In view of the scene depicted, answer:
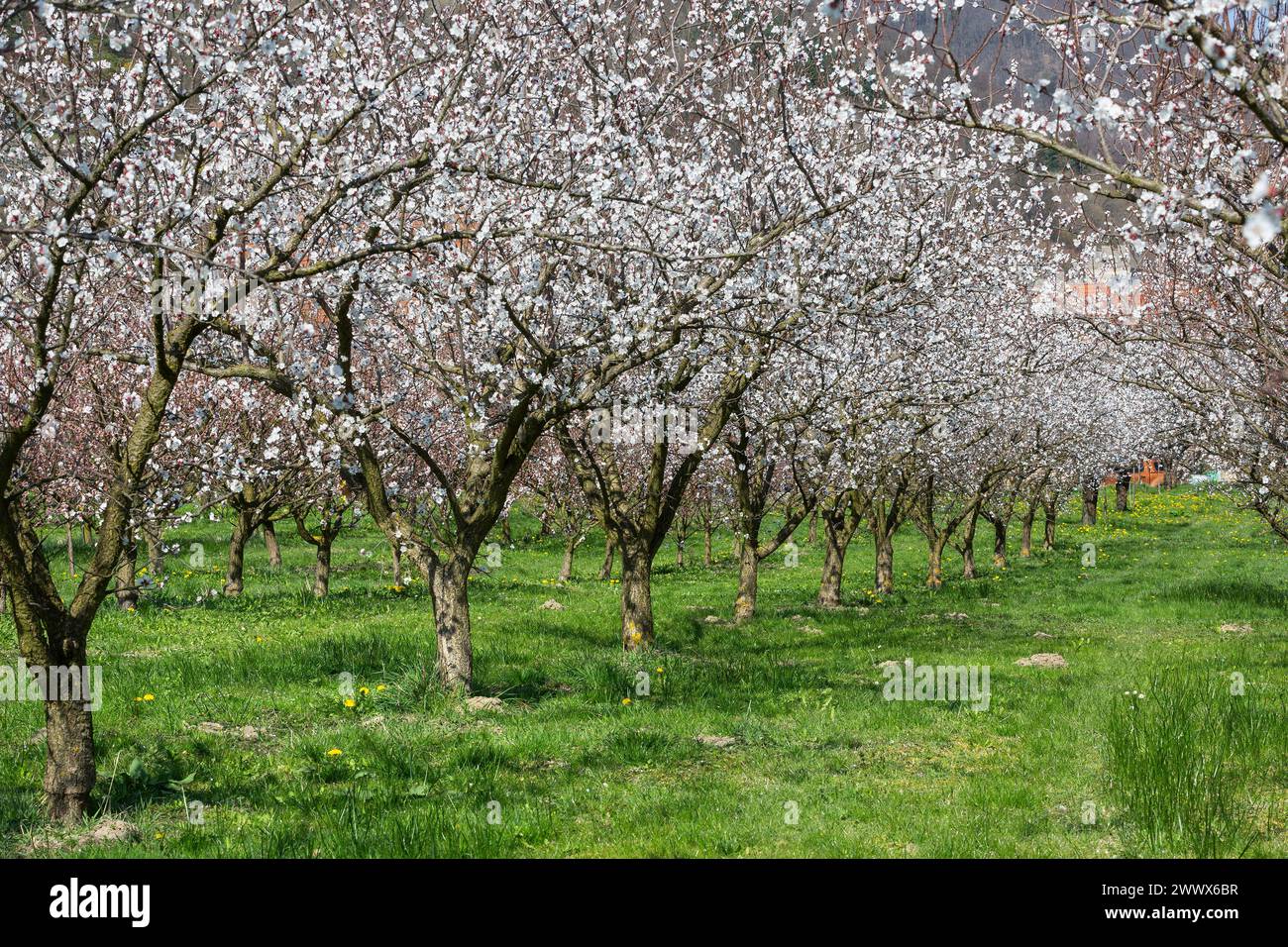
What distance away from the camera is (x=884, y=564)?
27.6 meters

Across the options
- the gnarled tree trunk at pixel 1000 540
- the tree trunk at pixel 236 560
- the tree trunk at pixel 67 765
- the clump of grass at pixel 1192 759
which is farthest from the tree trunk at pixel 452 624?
the gnarled tree trunk at pixel 1000 540

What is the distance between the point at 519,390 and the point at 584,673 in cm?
356

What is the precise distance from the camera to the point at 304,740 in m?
10.2

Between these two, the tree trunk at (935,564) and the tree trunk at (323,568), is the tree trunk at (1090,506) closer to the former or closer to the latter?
the tree trunk at (935,564)

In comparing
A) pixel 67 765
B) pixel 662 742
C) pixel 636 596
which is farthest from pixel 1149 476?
pixel 67 765

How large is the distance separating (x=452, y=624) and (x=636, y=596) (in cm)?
462

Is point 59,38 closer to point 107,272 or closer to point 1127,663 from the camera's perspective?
point 107,272

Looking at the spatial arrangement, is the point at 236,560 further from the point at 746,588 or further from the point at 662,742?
the point at 662,742

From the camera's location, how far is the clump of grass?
7.34m

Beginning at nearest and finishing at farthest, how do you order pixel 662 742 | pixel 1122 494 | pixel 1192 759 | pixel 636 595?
pixel 1192 759 < pixel 662 742 < pixel 636 595 < pixel 1122 494

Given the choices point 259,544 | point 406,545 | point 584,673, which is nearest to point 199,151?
point 406,545

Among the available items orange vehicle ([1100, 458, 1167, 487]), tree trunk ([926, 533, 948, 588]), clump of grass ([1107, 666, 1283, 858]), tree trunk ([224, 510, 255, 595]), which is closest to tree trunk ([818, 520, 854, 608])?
tree trunk ([926, 533, 948, 588])

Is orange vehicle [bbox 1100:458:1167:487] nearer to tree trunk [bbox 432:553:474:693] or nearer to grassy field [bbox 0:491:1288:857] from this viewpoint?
grassy field [bbox 0:491:1288:857]

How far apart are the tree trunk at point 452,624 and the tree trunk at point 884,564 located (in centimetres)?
1640
